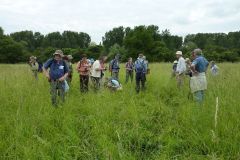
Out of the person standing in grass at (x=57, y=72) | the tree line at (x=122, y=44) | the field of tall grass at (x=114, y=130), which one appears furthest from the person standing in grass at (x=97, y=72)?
the tree line at (x=122, y=44)

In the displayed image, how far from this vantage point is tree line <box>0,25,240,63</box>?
65875 millimetres

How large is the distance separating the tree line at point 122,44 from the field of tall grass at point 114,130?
41.9m

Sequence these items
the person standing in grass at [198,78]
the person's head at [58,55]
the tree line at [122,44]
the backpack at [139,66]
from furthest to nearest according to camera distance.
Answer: the tree line at [122,44], the backpack at [139,66], the person standing in grass at [198,78], the person's head at [58,55]

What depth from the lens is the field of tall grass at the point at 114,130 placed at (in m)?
5.03

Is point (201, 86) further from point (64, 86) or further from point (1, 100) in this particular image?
point (1, 100)

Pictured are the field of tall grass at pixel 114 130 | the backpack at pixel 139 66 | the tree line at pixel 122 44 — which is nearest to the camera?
the field of tall grass at pixel 114 130

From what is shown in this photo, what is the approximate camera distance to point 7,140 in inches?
212

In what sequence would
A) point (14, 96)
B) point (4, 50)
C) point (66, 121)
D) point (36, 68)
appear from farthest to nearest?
point (4, 50), point (36, 68), point (14, 96), point (66, 121)

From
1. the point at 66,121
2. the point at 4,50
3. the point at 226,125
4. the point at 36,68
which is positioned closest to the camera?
the point at 226,125

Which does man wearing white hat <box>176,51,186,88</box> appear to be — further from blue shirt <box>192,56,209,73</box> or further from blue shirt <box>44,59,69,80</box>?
blue shirt <box>44,59,69,80</box>

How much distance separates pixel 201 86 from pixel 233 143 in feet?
13.7

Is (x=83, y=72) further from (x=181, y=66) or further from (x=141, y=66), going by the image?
(x=181, y=66)

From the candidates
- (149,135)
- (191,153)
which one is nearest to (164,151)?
(191,153)

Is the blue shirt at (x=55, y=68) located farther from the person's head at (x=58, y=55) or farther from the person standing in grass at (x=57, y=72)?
the person's head at (x=58, y=55)
